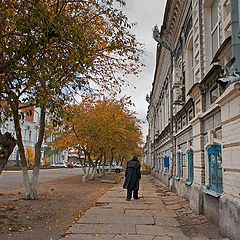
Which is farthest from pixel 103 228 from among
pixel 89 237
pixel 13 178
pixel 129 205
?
pixel 13 178

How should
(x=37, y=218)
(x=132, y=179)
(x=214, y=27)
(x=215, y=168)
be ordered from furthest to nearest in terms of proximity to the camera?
(x=132, y=179) → (x=214, y=27) → (x=37, y=218) → (x=215, y=168)

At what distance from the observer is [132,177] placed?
46.9 feet

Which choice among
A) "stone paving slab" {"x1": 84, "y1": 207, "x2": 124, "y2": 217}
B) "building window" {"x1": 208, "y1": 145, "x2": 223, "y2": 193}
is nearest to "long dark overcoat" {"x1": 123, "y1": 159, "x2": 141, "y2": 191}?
"stone paving slab" {"x1": 84, "y1": 207, "x2": 124, "y2": 217}

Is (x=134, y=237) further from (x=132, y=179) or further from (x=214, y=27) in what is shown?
(x=132, y=179)

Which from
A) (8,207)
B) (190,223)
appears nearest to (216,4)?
(190,223)

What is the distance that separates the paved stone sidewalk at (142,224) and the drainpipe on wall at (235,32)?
11.4ft

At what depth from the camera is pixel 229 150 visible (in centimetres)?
716

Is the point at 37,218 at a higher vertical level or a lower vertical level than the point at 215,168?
lower

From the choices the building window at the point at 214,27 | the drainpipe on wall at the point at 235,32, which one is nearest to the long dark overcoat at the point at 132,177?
the building window at the point at 214,27

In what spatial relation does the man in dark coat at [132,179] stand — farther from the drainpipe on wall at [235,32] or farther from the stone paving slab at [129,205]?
the drainpipe on wall at [235,32]

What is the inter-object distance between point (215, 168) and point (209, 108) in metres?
1.53

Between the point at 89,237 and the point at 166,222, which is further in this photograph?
the point at 166,222

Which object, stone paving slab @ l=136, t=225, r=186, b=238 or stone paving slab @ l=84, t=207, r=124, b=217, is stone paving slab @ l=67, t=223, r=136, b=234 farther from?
stone paving slab @ l=84, t=207, r=124, b=217

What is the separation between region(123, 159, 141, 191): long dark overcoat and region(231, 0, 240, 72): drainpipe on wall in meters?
8.46
